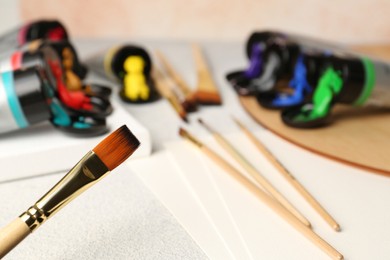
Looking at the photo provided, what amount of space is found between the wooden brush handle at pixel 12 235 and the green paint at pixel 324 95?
1.42 ft

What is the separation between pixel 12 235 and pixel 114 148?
0.11 m

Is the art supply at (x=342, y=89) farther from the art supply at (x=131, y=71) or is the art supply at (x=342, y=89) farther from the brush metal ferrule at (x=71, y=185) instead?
the brush metal ferrule at (x=71, y=185)

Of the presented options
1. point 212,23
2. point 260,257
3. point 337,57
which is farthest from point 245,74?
point 260,257

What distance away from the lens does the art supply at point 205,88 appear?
79 cm

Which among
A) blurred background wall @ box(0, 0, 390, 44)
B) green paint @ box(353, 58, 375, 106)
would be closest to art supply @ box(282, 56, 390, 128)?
green paint @ box(353, 58, 375, 106)

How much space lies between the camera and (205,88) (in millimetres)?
812

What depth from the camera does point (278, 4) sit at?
3.95 ft

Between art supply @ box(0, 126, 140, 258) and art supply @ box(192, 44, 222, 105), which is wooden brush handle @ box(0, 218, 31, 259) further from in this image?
art supply @ box(192, 44, 222, 105)

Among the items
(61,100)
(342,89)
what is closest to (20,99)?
(61,100)

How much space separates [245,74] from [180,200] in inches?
15.9

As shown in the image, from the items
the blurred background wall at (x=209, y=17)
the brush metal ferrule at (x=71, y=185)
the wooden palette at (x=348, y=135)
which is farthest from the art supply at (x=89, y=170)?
the blurred background wall at (x=209, y=17)

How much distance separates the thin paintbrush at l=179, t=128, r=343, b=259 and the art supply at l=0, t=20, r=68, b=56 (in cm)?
34

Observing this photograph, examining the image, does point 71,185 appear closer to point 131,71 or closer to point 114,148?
point 114,148

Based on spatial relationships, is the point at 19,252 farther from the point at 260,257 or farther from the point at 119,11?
the point at 119,11
